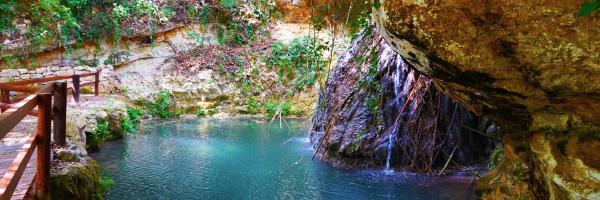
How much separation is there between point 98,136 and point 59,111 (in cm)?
431

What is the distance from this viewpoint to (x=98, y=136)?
8.20 metres

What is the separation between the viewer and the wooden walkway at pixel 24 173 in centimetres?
291

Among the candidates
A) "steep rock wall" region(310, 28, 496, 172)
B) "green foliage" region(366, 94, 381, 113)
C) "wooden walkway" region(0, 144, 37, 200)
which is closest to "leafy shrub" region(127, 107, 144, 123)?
"steep rock wall" region(310, 28, 496, 172)

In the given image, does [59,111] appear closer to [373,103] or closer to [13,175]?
[13,175]

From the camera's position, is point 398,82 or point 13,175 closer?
point 13,175

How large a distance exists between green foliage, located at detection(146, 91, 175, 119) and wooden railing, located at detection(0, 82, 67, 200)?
8782 mm

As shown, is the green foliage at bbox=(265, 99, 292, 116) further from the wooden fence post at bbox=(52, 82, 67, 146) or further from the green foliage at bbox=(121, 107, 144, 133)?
the wooden fence post at bbox=(52, 82, 67, 146)

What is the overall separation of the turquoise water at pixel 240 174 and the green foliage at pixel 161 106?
10.8ft

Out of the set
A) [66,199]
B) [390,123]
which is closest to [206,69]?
[390,123]

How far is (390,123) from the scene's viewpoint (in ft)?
21.8

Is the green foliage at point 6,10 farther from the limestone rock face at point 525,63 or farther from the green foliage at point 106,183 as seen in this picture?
the limestone rock face at point 525,63

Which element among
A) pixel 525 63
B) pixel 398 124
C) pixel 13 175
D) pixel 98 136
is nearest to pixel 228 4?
pixel 98 136

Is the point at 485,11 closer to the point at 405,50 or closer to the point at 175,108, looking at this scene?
the point at 405,50

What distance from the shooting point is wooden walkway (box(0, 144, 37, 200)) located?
2.91 metres
